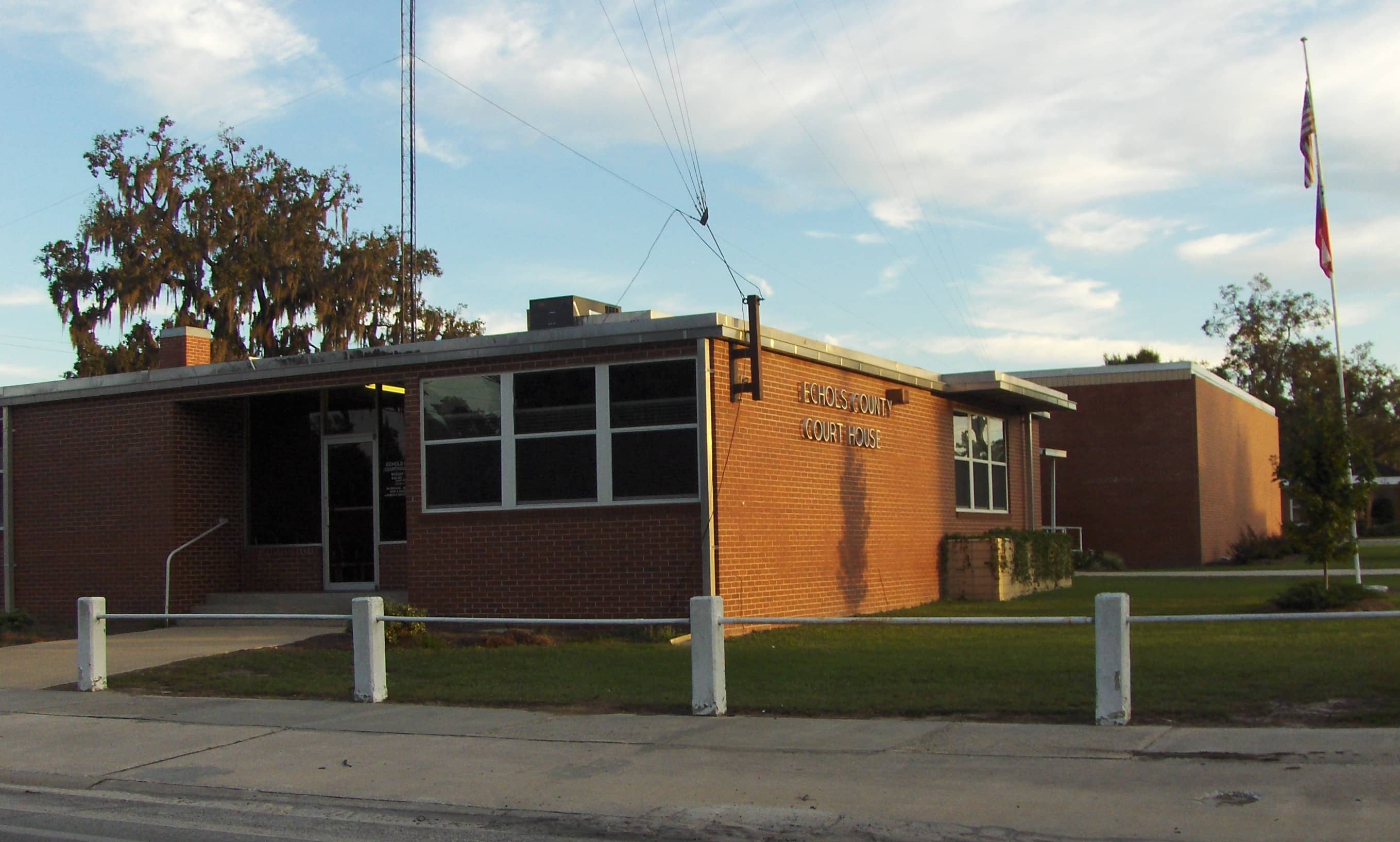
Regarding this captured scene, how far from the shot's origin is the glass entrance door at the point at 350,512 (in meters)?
19.8

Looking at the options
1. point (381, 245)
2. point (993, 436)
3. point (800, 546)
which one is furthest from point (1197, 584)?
point (381, 245)

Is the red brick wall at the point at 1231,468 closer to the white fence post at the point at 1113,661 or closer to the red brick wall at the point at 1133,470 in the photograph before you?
the red brick wall at the point at 1133,470

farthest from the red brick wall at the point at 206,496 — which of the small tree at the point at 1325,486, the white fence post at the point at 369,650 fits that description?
the small tree at the point at 1325,486

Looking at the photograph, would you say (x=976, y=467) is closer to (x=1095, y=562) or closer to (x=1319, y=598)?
(x=1319, y=598)

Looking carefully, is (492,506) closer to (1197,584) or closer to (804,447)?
(804,447)

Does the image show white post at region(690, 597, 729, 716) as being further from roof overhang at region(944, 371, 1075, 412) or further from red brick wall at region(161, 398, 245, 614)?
roof overhang at region(944, 371, 1075, 412)

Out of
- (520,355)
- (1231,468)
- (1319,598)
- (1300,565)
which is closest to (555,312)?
(520,355)

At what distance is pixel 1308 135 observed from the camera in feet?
73.0

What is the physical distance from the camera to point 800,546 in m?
17.4

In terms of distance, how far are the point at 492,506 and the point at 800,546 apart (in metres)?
4.13

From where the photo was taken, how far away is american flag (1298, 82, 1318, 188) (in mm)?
22188

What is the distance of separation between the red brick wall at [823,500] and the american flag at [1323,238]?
6.76 metres

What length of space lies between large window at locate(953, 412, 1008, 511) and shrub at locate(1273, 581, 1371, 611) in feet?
20.9

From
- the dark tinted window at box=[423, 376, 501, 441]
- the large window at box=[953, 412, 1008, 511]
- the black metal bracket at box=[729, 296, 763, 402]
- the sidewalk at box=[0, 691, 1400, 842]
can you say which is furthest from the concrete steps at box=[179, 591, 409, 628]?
the large window at box=[953, 412, 1008, 511]
